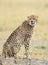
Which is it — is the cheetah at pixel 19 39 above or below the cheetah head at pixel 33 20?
below

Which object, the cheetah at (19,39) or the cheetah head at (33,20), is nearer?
the cheetah at (19,39)

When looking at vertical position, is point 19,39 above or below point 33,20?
below

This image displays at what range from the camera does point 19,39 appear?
10.0m

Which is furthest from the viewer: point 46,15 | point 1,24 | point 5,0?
point 5,0

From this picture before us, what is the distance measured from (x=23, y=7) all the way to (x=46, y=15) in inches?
200

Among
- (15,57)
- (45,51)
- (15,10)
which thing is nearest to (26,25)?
(15,57)

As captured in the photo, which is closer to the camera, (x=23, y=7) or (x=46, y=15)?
(x=46, y=15)

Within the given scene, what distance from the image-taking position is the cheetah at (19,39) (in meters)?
9.86

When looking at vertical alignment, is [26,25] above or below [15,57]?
above

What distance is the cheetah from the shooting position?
9859mm

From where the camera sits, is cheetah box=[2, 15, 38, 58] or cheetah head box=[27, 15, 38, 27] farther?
cheetah head box=[27, 15, 38, 27]

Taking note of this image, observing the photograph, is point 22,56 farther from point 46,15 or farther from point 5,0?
point 5,0

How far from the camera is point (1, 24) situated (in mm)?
18516

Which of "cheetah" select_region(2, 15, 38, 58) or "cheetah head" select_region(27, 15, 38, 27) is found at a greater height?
"cheetah head" select_region(27, 15, 38, 27)
